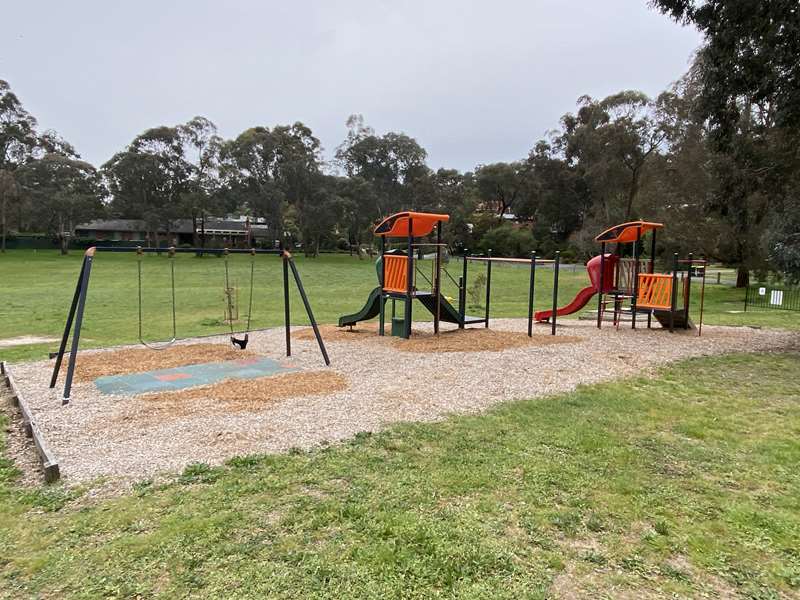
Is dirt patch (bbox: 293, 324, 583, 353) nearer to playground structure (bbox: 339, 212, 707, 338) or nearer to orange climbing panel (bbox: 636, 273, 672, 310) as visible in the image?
playground structure (bbox: 339, 212, 707, 338)

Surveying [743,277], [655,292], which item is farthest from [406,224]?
[743,277]

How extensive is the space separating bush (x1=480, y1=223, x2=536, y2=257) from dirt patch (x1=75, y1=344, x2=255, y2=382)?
44742 mm

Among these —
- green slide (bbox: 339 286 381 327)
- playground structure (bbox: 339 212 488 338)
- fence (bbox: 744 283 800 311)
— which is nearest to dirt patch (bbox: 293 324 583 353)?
green slide (bbox: 339 286 381 327)

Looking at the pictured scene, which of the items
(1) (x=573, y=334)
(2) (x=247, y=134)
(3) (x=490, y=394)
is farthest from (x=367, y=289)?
(2) (x=247, y=134)

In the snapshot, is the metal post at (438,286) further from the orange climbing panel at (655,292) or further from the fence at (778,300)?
the fence at (778,300)

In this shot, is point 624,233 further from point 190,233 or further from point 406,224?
point 190,233

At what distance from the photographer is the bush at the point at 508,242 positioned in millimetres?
51625

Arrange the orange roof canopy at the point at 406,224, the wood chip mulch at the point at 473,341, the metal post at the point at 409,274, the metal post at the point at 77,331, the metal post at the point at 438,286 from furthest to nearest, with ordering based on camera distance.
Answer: the orange roof canopy at the point at 406,224, the metal post at the point at 438,286, the metal post at the point at 409,274, the wood chip mulch at the point at 473,341, the metal post at the point at 77,331

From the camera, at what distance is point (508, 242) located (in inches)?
2053

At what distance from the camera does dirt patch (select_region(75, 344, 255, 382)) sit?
746cm

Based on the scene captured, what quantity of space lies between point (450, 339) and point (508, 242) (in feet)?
143

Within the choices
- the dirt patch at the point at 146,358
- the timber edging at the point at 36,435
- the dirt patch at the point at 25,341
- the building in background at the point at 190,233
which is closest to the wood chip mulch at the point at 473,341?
the dirt patch at the point at 146,358

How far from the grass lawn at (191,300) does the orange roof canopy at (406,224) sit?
3.96m

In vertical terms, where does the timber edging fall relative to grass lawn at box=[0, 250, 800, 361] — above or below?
above
